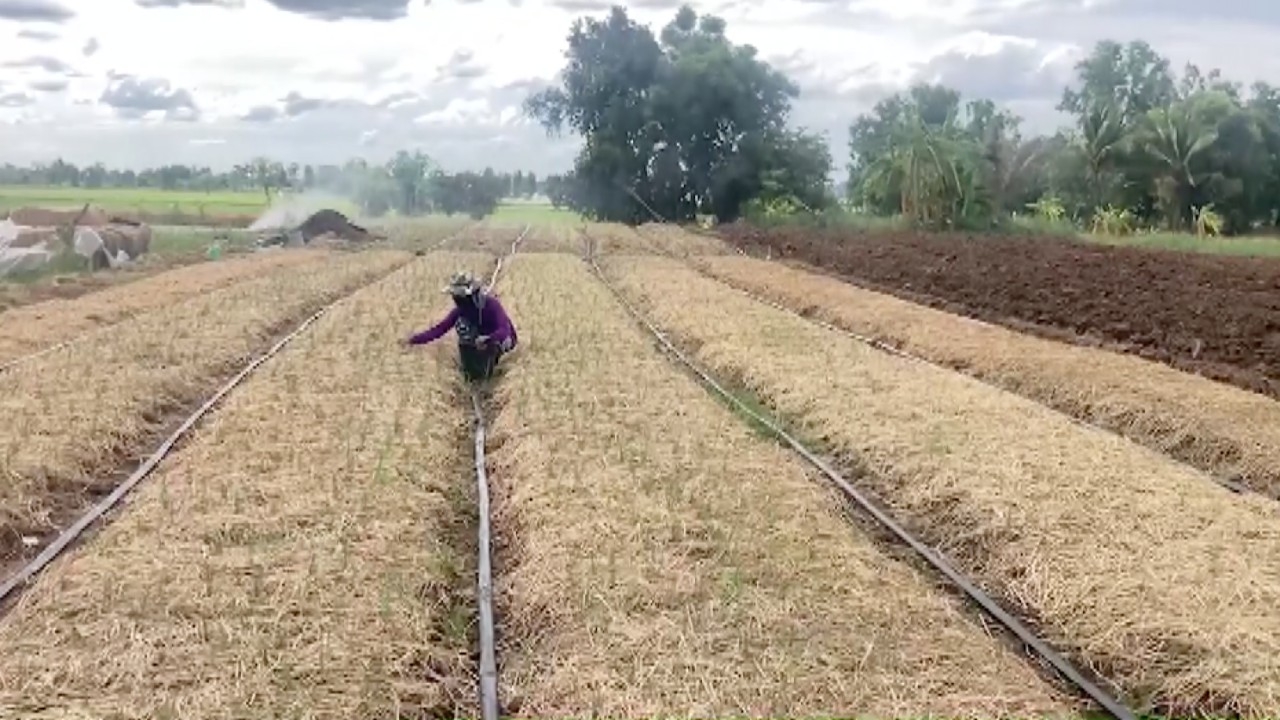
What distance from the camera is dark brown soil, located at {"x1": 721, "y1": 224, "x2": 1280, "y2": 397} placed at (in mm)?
14883

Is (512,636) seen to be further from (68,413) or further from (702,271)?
(702,271)

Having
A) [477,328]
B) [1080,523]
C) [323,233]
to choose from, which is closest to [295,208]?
[323,233]

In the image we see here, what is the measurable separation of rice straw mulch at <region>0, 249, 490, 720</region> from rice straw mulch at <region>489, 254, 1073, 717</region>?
1.11ft

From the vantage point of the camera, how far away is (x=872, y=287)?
2455 centimetres

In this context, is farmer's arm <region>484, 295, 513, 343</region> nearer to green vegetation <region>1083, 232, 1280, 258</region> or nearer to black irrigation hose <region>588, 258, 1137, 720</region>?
black irrigation hose <region>588, 258, 1137, 720</region>

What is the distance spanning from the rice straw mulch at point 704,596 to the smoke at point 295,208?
35.3 meters

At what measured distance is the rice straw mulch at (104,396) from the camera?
25.4ft

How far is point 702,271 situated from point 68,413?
1902 centimetres

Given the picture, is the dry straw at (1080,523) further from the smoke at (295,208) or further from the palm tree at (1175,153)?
the palm tree at (1175,153)

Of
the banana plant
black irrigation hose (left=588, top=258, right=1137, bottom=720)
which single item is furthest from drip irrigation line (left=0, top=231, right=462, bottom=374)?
the banana plant

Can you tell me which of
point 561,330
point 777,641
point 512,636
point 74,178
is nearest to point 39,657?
point 512,636

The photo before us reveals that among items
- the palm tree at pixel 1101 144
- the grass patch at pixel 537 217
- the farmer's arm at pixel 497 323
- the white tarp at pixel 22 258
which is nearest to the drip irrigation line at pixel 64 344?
the farmer's arm at pixel 497 323

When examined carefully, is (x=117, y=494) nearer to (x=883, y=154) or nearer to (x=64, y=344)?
(x=64, y=344)

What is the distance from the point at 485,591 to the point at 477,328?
6.04m
